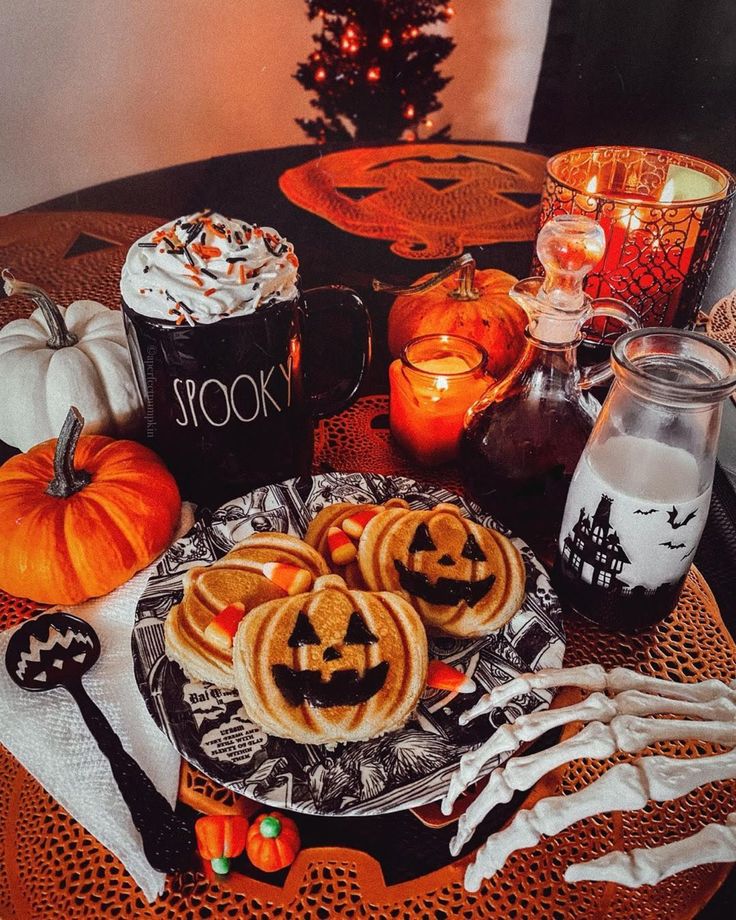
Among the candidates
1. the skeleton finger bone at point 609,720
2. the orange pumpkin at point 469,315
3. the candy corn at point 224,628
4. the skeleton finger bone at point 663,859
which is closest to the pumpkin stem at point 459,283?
the orange pumpkin at point 469,315

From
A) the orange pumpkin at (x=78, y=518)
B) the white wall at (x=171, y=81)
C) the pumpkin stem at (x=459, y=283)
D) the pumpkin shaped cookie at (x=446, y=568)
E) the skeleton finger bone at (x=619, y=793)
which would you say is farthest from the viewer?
the white wall at (x=171, y=81)

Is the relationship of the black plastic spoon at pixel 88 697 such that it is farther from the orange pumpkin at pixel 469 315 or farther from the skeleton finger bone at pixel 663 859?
the orange pumpkin at pixel 469 315

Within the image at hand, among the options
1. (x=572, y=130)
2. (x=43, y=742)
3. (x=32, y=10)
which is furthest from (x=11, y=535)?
(x=572, y=130)

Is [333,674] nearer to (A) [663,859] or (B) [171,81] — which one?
(A) [663,859]

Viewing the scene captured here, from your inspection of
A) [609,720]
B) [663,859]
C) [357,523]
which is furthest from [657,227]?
[663,859]

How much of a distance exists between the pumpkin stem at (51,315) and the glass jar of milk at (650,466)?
798mm

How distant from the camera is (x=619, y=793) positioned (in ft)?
1.95

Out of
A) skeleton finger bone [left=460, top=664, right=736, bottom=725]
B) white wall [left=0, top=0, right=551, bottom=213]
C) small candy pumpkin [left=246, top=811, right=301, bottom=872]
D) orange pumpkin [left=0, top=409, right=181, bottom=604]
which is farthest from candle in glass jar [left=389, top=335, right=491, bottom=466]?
white wall [left=0, top=0, right=551, bottom=213]

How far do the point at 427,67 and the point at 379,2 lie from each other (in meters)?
0.32

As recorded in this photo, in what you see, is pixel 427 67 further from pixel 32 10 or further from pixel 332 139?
pixel 32 10

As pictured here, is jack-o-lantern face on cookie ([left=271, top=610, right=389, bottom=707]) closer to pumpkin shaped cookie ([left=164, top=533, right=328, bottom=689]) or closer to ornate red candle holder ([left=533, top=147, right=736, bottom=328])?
pumpkin shaped cookie ([left=164, top=533, right=328, bottom=689])

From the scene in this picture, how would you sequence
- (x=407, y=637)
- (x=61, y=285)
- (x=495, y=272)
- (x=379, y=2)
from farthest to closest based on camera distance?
(x=379, y=2) < (x=61, y=285) < (x=495, y=272) < (x=407, y=637)

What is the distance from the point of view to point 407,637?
75cm

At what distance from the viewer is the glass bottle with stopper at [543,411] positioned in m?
0.87
